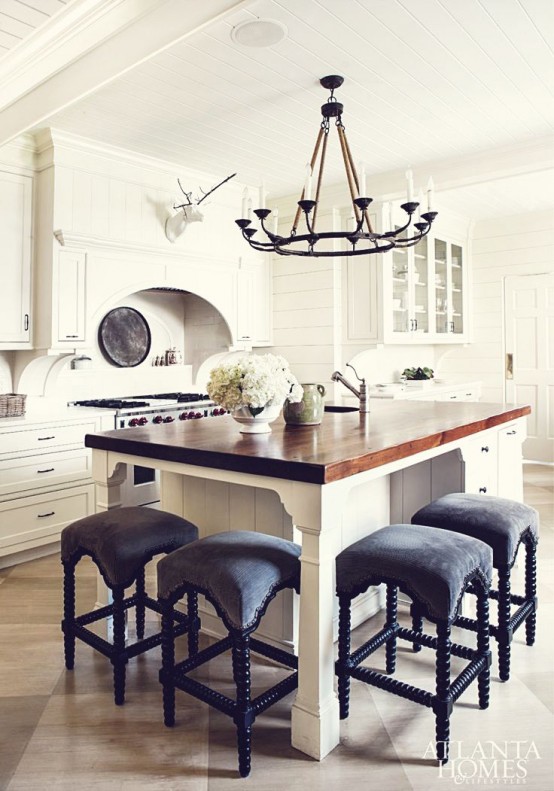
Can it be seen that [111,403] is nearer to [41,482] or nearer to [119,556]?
[41,482]

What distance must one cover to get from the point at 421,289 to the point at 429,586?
4.37 meters

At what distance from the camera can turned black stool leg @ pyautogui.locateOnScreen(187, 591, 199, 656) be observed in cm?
243

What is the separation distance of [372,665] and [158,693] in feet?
2.80

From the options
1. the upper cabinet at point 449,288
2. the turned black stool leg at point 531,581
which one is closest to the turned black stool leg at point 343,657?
the turned black stool leg at point 531,581

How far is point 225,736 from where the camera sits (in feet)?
Result: 6.52

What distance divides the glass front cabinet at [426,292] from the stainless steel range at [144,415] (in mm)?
1813

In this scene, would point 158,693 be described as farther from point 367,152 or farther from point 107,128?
point 367,152

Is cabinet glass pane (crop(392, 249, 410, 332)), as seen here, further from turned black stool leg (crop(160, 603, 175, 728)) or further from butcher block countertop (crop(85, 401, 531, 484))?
turned black stool leg (crop(160, 603, 175, 728))

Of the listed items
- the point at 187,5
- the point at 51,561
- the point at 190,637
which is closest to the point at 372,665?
the point at 190,637

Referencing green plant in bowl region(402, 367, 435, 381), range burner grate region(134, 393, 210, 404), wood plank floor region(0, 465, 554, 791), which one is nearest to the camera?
wood plank floor region(0, 465, 554, 791)

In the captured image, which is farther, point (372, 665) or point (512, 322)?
point (512, 322)

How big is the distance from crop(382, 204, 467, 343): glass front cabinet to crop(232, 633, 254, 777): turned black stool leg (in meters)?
3.75

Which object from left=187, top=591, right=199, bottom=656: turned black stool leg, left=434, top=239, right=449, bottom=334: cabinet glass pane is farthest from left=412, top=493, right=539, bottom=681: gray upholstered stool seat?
left=434, top=239, right=449, bottom=334: cabinet glass pane

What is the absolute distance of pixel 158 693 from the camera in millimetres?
2252
